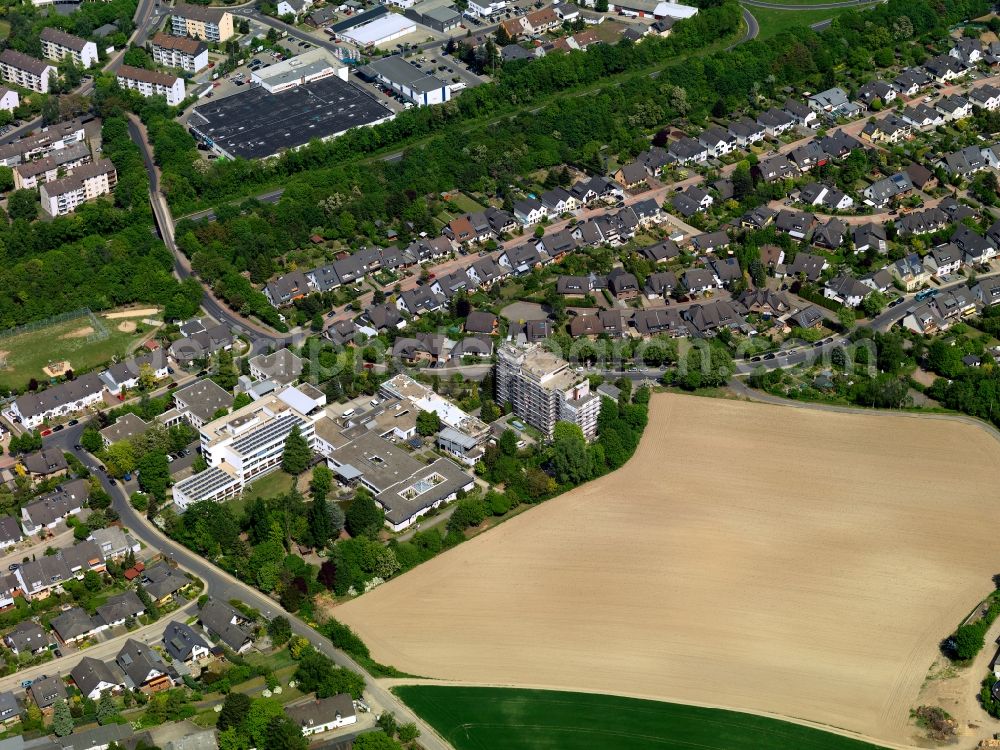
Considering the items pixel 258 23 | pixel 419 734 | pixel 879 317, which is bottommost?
pixel 419 734

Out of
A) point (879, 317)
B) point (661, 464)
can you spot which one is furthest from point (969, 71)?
point (661, 464)

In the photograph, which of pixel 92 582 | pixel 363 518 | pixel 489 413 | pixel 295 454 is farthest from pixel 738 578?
pixel 92 582

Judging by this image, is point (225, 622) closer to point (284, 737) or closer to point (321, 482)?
point (284, 737)

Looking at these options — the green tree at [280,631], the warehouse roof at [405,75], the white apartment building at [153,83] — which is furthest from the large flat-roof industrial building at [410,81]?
the green tree at [280,631]

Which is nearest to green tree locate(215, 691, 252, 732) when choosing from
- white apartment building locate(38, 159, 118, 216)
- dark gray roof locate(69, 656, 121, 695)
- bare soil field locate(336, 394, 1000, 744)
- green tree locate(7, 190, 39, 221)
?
dark gray roof locate(69, 656, 121, 695)

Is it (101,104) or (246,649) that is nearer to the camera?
(246,649)

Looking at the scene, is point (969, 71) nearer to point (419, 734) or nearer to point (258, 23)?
point (258, 23)
